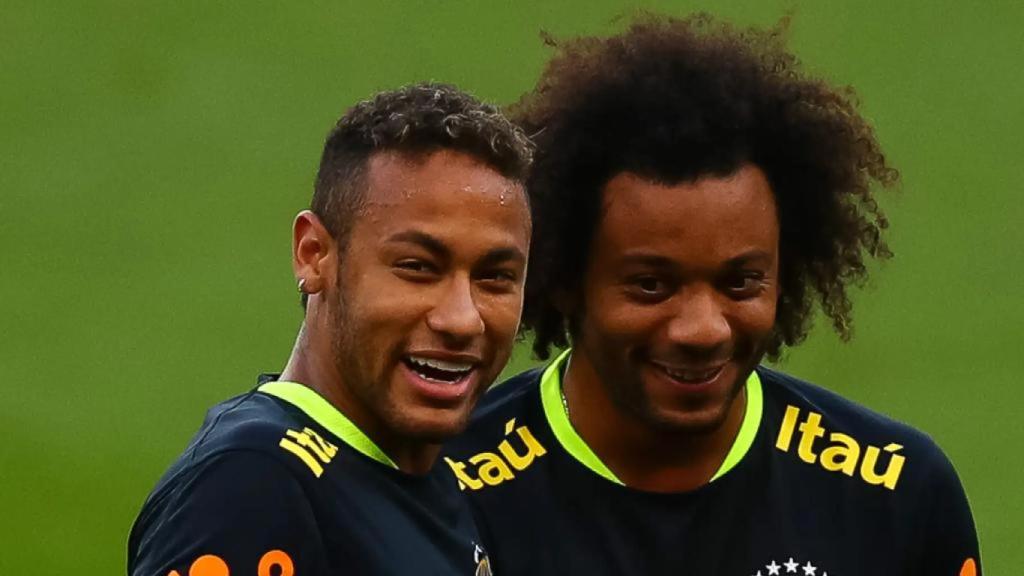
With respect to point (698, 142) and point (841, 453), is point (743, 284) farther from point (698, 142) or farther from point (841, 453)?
point (841, 453)

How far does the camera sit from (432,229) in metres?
3.17

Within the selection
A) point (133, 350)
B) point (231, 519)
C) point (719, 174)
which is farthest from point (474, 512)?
point (133, 350)

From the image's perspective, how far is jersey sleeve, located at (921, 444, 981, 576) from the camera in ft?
13.0

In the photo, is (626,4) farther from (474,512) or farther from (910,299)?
(474,512)

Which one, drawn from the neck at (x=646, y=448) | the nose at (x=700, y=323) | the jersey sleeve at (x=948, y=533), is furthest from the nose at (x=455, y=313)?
the jersey sleeve at (x=948, y=533)

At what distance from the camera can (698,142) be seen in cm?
393

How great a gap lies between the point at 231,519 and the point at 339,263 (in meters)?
0.51

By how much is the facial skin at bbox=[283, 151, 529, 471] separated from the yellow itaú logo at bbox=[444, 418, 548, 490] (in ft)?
2.24

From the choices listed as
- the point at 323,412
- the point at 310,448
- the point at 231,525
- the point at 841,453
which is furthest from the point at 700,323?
the point at 231,525

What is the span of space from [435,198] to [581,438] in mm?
1012

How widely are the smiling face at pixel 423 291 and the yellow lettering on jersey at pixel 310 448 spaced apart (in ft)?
0.41

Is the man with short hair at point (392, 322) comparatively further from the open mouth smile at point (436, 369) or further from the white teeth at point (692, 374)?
the white teeth at point (692, 374)

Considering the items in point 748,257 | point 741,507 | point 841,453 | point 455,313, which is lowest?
point 741,507

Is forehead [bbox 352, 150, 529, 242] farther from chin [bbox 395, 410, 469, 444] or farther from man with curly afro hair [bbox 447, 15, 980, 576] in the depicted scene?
man with curly afro hair [bbox 447, 15, 980, 576]
